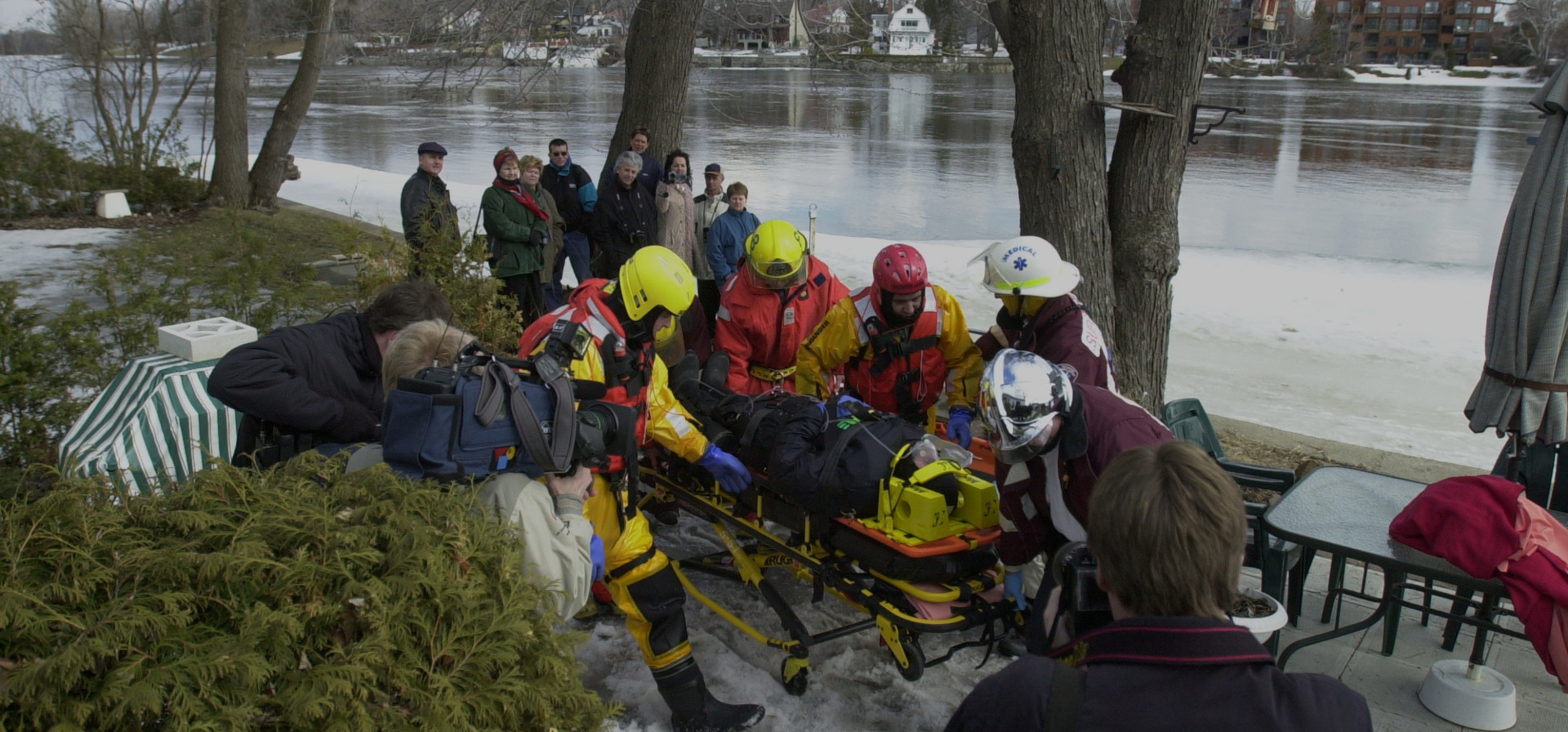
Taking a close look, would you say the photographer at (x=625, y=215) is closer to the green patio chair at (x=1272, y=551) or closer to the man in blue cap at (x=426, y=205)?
the man in blue cap at (x=426, y=205)

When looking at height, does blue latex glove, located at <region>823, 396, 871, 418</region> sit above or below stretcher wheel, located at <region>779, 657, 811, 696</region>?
above

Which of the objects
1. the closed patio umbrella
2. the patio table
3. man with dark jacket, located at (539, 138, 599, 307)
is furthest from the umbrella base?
man with dark jacket, located at (539, 138, 599, 307)

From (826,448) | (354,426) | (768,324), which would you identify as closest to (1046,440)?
(826,448)

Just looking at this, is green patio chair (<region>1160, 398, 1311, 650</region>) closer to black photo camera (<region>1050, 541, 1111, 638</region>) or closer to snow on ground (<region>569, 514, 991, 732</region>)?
snow on ground (<region>569, 514, 991, 732</region>)

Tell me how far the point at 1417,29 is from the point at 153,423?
102 m

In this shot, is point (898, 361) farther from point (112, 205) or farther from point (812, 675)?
point (112, 205)

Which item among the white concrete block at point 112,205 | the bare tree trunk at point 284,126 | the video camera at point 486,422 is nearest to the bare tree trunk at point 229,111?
the bare tree trunk at point 284,126

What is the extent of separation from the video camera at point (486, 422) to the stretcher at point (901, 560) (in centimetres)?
97

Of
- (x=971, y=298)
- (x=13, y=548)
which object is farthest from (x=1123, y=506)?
(x=971, y=298)

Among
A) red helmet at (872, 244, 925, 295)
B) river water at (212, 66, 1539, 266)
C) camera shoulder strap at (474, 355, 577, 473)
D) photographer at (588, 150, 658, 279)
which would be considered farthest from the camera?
river water at (212, 66, 1539, 266)

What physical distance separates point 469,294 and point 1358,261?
11.5m

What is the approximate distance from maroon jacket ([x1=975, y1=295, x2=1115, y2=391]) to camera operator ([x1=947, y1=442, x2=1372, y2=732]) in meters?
2.17

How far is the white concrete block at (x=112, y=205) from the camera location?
43.8 ft

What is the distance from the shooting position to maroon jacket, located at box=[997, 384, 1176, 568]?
2898 mm
